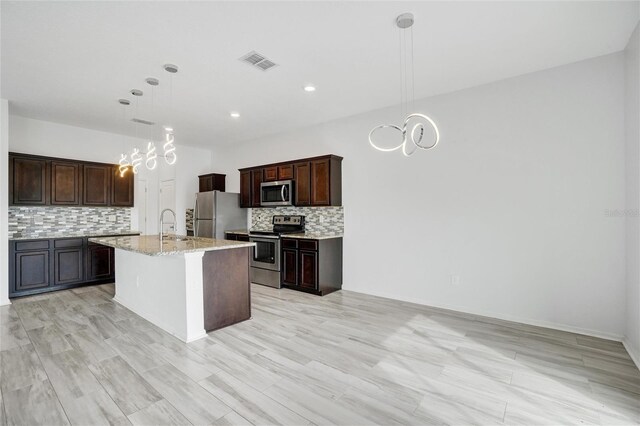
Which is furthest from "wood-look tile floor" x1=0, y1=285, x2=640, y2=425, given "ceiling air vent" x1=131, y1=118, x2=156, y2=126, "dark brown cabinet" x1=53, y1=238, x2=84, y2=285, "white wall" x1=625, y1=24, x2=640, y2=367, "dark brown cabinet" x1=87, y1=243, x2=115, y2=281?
"ceiling air vent" x1=131, y1=118, x2=156, y2=126

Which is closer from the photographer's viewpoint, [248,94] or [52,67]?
[52,67]


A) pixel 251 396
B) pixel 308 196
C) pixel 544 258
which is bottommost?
pixel 251 396

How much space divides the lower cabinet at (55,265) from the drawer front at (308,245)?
11.5 feet

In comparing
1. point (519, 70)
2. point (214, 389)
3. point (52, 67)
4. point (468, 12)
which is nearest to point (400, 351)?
point (214, 389)

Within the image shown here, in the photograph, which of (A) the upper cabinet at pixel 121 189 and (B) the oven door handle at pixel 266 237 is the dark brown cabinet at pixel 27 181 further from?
(B) the oven door handle at pixel 266 237

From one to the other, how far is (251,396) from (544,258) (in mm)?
3386

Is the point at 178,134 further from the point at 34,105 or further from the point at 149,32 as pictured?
the point at 149,32

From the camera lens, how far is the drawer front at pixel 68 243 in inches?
200

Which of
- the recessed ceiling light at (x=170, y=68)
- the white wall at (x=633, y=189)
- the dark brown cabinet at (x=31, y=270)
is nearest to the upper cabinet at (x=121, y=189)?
the dark brown cabinet at (x=31, y=270)

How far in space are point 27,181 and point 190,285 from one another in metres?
3.99

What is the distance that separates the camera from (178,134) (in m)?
6.33

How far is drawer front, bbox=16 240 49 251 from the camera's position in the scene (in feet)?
15.6

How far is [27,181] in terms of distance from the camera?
496 cm

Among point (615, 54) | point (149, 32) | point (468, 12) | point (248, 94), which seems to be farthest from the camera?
point (248, 94)
